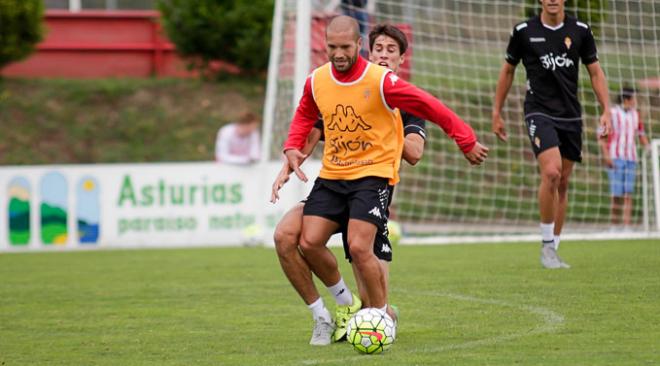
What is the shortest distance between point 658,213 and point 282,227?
9391 mm

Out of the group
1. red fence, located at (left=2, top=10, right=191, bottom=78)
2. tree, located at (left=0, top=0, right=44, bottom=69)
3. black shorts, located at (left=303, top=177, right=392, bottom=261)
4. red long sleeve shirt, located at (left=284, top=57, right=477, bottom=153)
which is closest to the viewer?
red long sleeve shirt, located at (left=284, top=57, right=477, bottom=153)

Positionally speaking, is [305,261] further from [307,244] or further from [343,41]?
[343,41]

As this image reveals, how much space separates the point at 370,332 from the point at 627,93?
32.5 ft

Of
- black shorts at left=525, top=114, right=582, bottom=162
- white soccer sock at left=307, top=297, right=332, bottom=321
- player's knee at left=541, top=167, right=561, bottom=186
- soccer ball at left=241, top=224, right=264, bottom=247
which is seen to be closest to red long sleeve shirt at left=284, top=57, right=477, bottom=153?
white soccer sock at left=307, top=297, right=332, bottom=321

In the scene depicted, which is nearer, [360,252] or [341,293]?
[360,252]

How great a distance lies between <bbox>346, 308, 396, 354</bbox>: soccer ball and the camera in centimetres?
612

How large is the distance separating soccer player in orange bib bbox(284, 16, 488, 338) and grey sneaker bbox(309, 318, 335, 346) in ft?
1.07

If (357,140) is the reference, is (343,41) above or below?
above

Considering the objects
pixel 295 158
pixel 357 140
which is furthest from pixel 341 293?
pixel 357 140

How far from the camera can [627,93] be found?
15.2 metres

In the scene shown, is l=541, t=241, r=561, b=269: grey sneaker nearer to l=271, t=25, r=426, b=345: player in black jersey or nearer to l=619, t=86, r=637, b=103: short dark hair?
l=271, t=25, r=426, b=345: player in black jersey

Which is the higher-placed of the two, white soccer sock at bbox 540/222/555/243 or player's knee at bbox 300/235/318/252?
player's knee at bbox 300/235/318/252

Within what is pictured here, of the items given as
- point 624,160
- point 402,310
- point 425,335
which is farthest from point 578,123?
point 624,160

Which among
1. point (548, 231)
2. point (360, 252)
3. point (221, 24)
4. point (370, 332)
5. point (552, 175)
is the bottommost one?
point (370, 332)
